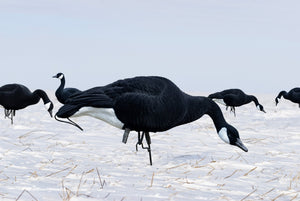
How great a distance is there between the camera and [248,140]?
9.86 meters

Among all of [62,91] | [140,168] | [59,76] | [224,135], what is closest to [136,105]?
[140,168]

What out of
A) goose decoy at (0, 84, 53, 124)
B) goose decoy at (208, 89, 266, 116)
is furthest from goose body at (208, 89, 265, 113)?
goose decoy at (0, 84, 53, 124)

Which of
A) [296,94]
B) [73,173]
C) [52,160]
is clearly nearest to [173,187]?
[73,173]

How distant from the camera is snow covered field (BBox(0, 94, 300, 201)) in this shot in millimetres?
4984

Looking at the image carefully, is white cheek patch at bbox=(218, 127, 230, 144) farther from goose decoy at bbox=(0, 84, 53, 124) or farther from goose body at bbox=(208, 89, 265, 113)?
goose body at bbox=(208, 89, 265, 113)

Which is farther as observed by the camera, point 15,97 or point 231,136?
point 15,97

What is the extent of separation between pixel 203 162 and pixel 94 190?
248 cm

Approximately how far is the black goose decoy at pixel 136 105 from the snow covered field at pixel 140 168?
2.36ft

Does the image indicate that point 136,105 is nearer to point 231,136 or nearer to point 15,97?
point 231,136

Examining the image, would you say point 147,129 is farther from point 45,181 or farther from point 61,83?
point 61,83

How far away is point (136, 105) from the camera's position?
6090 millimetres

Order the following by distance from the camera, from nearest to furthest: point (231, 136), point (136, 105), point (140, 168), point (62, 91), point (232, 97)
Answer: point (136, 105)
point (140, 168)
point (231, 136)
point (62, 91)
point (232, 97)

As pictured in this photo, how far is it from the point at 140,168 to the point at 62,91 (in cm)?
1186

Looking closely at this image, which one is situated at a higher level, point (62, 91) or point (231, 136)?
point (231, 136)
